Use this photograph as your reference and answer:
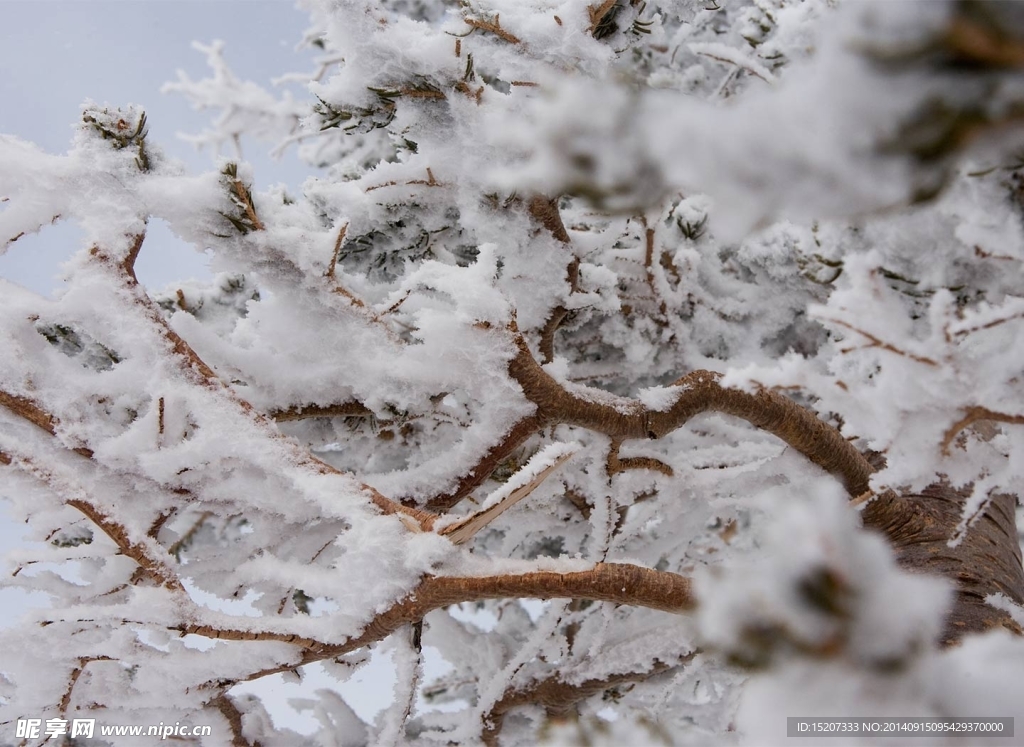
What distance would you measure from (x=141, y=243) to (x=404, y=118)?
1.08 metres

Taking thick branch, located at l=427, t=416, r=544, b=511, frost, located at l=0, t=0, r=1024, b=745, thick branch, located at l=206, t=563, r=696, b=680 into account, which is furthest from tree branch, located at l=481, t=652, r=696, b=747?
thick branch, located at l=206, t=563, r=696, b=680

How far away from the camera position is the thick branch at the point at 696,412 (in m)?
2.23

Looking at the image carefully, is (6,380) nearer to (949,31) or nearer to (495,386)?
Result: (495,386)

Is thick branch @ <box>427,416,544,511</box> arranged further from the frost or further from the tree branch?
the tree branch

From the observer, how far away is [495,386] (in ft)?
7.15

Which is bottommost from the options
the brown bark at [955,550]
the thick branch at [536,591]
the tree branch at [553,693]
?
the tree branch at [553,693]

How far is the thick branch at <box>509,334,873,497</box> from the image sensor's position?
223 cm

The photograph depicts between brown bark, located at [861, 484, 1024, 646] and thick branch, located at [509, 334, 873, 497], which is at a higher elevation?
thick branch, located at [509, 334, 873, 497]

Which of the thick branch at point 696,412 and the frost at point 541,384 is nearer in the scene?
the frost at point 541,384

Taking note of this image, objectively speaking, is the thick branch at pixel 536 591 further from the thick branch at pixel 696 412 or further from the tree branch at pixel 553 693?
the tree branch at pixel 553 693

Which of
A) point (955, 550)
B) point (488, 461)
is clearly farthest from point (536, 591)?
point (955, 550)

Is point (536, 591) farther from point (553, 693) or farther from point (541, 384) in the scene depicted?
point (553, 693)

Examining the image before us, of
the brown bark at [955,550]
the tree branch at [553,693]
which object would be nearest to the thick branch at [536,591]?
the brown bark at [955,550]

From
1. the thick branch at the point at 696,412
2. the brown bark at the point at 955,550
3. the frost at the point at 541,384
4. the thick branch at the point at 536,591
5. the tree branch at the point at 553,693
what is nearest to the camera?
the frost at the point at 541,384
